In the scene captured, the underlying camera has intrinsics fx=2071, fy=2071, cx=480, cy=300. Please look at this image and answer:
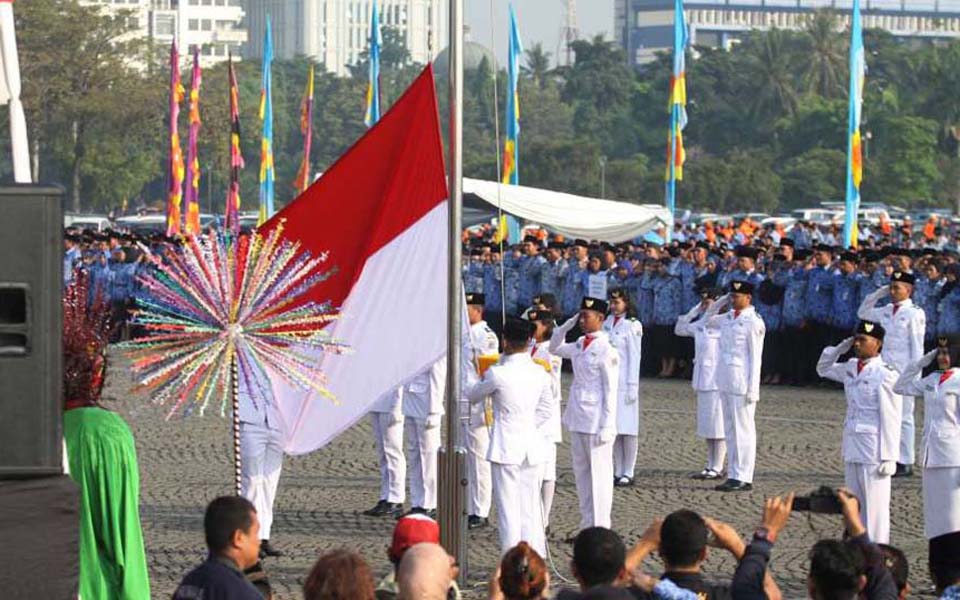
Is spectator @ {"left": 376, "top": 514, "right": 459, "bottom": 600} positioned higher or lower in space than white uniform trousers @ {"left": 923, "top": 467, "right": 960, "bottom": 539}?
higher

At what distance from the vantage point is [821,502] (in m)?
7.09

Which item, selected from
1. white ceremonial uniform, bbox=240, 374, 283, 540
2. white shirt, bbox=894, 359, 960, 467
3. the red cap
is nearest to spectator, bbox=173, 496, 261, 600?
the red cap

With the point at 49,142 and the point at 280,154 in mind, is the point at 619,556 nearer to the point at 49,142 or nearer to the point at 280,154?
the point at 49,142

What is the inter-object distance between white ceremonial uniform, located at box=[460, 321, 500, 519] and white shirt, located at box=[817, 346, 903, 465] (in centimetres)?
245

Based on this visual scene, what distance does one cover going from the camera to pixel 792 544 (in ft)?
42.6

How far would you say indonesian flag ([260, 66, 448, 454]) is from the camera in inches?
426

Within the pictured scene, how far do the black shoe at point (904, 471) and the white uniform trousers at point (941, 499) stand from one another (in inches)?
198

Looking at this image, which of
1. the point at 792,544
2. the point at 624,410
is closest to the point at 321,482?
the point at 624,410

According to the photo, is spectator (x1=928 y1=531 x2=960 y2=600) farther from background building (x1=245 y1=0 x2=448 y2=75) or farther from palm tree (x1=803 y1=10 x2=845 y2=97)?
background building (x1=245 y1=0 x2=448 y2=75)

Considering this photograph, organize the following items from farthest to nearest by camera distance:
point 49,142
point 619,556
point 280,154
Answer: point 280,154
point 49,142
point 619,556

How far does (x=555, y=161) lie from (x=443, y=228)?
236ft

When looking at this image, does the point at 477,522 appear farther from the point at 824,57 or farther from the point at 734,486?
the point at 824,57

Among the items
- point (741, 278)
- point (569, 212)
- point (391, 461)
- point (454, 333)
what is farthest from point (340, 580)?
point (569, 212)

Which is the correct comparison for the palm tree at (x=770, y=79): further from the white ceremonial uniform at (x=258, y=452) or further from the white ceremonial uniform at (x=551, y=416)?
the white ceremonial uniform at (x=258, y=452)
